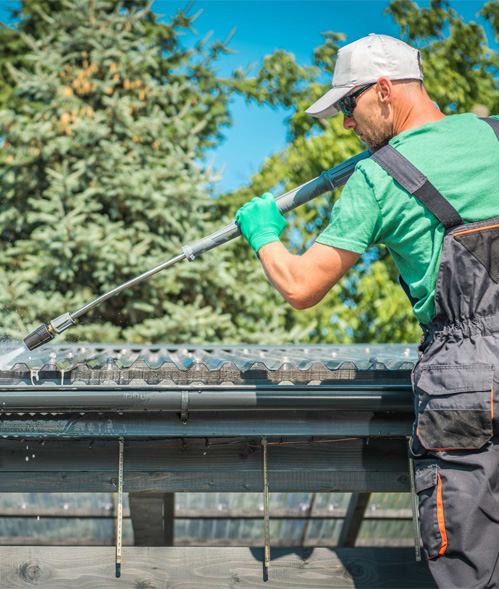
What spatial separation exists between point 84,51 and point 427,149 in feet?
29.8

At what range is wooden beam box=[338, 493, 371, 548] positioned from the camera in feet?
14.7

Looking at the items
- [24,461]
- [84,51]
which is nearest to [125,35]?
[84,51]

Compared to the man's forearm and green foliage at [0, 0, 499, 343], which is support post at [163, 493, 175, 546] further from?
green foliage at [0, 0, 499, 343]

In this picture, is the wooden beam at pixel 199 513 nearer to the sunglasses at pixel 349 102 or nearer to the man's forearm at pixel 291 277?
the man's forearm at pixel 291 277

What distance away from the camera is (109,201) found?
929cm

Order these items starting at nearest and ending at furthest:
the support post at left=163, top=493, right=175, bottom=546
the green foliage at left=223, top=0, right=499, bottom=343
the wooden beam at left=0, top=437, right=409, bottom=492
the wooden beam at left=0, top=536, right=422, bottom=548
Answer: the wooden beam at left=0, top=437, right=409, bottom=492, the support post at left=163, top=493, right=175, bottom=546, the wooden beam at left=0, top=536, right=422, bottom=548, the green foliage at left=223, top=0, right=499, bottom=343

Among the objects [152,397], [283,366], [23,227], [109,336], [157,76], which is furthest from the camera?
[157,76]

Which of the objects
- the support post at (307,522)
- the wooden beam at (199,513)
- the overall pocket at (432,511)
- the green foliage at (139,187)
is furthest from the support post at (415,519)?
the green foliage at (139,187)

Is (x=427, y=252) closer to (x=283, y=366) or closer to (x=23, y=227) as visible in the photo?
(x=283, y=366)

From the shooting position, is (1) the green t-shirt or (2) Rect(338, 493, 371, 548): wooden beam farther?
(2) Rect(338, 493, 371, 548): wooden beam

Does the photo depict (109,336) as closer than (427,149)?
No

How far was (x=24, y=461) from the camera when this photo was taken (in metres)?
2.70

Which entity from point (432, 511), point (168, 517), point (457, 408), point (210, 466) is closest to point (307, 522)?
point (168, 517)

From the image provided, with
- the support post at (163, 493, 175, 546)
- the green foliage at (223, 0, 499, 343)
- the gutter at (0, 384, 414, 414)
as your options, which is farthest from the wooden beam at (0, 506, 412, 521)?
the green foliage at (223, 0, 499, 343)
